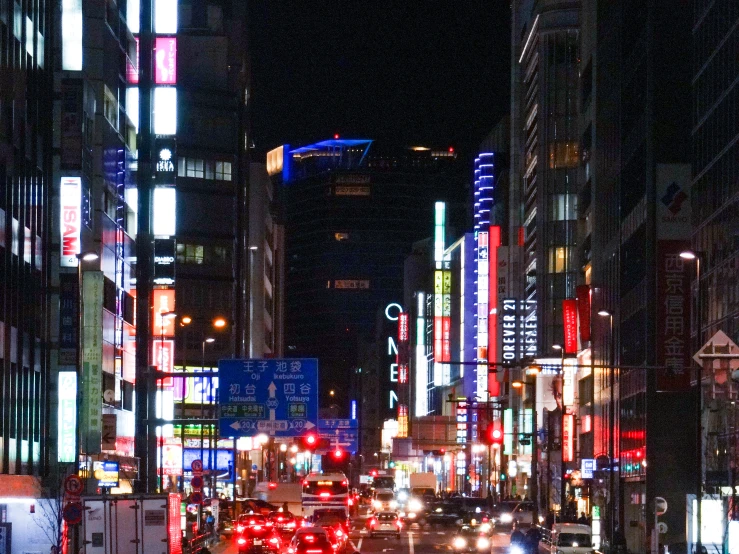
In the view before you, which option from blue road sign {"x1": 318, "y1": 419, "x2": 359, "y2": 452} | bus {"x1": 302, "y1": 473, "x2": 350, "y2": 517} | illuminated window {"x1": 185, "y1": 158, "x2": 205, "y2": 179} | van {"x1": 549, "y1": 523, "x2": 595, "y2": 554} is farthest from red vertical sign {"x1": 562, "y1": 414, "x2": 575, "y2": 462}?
illuminated window {"x1": 185, "y1": 158, "x2": 205, "y2": 179}

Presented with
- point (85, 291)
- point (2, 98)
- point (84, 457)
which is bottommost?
point (84, 457)

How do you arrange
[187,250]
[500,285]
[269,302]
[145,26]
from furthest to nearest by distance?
[269,302] < [500,285] < [187,250] < [145,26]

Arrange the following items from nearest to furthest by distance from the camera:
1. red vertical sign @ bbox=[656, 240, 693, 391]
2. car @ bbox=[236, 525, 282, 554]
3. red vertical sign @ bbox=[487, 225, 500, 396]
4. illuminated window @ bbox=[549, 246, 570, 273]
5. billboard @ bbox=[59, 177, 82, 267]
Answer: car @ bbox=[236, 525, 282, 554] → red vertical sign @ bbox=[656, 240, 693, 391] → billboard @ bbox=[59, 177, 82, 267] → illuminated window @ bbox=[549, 246, 570, 273] → red vertical sign @ bbox=[487, 225, 500, 396]

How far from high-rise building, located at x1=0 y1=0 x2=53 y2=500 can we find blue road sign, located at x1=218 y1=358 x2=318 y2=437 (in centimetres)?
1195

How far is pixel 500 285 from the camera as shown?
153875 mm

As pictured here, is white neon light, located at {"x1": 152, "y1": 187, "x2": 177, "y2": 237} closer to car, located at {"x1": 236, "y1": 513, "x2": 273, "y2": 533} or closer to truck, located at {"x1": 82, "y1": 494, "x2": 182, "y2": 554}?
car, located at {"x1": 236, "y1": 513, "x2": 273, "y2": 533}

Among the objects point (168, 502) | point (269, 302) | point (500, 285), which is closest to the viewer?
point (168, 502)

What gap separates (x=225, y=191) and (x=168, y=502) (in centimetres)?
10829

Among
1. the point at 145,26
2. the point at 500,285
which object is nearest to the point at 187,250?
the point at 500,285

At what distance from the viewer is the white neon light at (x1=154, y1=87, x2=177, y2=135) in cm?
12588

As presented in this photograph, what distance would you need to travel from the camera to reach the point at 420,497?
373 feet

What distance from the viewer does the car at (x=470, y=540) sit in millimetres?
58156

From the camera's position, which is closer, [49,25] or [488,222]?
[49,25]

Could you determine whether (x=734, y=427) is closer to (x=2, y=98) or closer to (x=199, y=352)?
(x=2, y=98)
